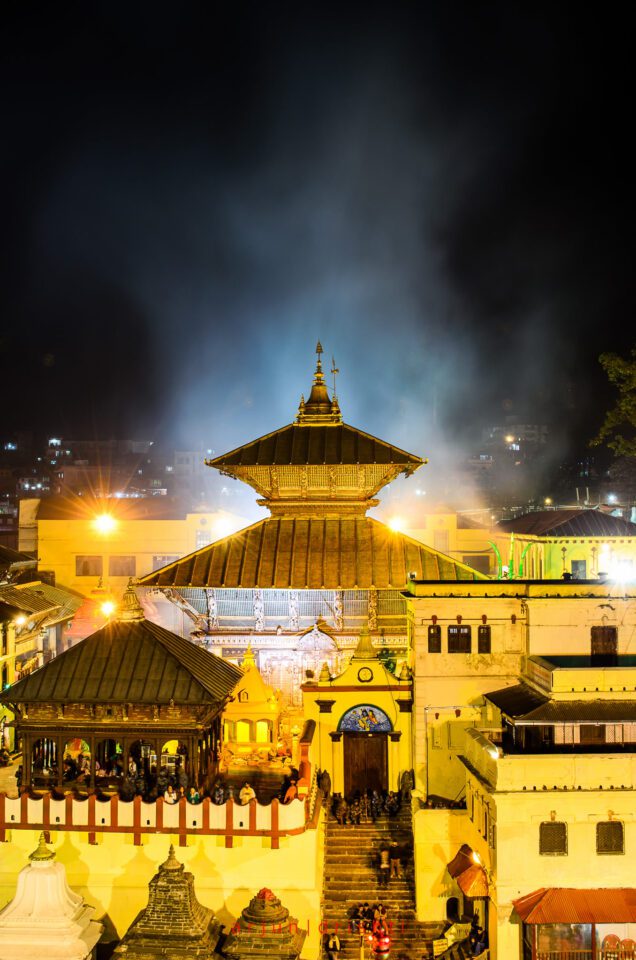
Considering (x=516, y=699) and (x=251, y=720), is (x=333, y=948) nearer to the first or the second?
(x=251, y=720)

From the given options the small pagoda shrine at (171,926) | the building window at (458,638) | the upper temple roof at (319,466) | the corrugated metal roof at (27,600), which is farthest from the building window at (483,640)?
the corrugated metal roof at (27,600)

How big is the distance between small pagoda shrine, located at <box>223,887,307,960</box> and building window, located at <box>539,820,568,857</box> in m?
6.52

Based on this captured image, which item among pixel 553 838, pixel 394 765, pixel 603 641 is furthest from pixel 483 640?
pixel 553 838

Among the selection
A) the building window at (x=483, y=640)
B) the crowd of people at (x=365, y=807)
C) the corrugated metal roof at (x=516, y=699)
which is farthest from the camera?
the building window at (x=483, y=640)

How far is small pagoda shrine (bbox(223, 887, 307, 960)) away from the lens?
19656mm

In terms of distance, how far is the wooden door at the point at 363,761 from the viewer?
2959 centimetres

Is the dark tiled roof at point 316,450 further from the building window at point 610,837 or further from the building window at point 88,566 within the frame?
the building window at point 88,566

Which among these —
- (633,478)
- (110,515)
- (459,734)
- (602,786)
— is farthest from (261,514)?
(602,786)

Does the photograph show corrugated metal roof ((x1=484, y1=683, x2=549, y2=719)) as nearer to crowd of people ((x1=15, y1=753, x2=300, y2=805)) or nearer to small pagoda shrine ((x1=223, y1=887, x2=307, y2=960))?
crowd of people ((x1=15, y1=753, x2=300, y2=805))

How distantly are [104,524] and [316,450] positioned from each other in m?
24.8

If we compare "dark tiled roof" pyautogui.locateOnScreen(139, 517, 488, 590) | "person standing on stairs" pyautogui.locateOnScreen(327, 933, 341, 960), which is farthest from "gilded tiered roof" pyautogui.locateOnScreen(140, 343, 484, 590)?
"person standing on stairs" pyautogui.locateOnScreen(327, 933, 341, 960)

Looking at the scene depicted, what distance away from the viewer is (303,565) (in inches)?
1315

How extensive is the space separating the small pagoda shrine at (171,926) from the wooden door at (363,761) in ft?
32.9

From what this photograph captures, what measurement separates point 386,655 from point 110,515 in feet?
105
